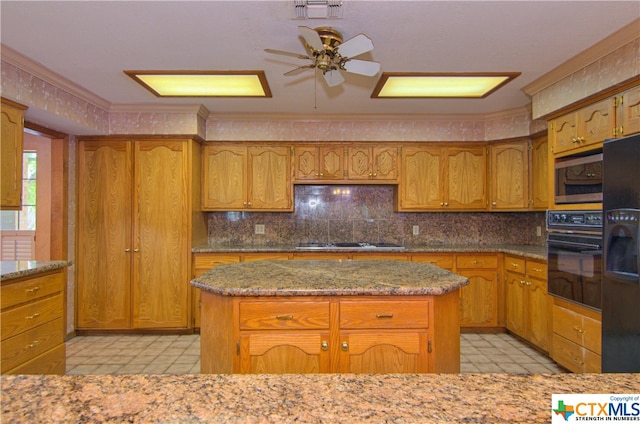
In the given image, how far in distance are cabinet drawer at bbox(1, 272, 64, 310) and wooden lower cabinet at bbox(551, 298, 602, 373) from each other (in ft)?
12.6

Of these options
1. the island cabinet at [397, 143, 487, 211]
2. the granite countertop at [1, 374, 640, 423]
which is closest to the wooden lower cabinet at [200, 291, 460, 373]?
the granite countertop at [1, 374, 640, 423]

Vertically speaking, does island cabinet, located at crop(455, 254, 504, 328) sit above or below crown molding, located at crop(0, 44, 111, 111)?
below

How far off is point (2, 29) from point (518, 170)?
178 inches

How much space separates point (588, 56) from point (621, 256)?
4.58ft

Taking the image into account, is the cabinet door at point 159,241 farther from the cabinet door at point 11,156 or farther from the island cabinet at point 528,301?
the island cabinet at point 528,301

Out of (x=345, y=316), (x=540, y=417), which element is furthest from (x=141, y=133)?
(x=540, y=417)

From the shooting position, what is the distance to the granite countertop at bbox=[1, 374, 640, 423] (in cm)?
54

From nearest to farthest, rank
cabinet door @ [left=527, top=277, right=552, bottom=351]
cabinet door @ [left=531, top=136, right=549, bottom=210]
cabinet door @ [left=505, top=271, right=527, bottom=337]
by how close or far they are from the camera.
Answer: cabinet door @ [left=527, top=277, right=552, bottom=351] → cabinet door @ [left=505, top=271, right=527, bottom=337] → cabinet door @ [left=531, top=136, right=549, bottom=210]

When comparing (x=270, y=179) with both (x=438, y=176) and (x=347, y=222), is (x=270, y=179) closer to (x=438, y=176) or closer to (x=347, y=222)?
(x=347, y=222)

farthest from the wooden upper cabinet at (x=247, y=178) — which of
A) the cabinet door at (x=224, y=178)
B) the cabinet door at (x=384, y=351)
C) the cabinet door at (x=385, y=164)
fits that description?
the cabinet door at (x=384, y=351)

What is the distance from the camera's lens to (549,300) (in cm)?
288

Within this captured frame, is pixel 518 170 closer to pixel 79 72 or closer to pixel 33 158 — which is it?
pixel 79 72

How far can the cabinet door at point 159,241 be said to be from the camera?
3.58 metres

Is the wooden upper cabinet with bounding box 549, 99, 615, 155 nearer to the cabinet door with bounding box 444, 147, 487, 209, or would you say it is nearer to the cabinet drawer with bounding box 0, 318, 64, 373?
the cabinet door with bounding box 444, 147, 487, 209
